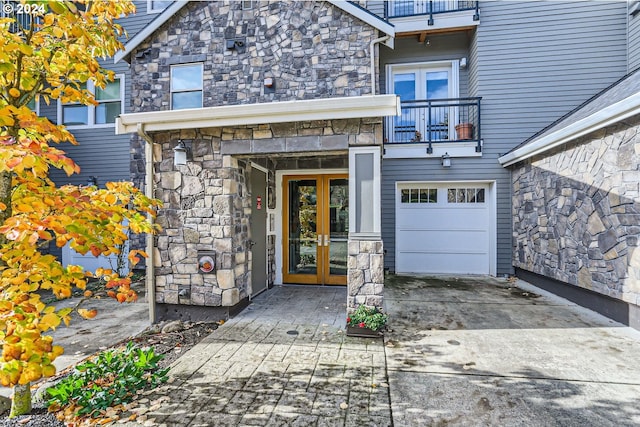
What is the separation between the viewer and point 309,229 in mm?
6379

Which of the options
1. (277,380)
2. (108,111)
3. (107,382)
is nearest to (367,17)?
(277,380)

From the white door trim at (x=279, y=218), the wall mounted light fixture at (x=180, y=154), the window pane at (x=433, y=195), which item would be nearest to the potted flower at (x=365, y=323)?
the white door trim at (x=279, y=218)

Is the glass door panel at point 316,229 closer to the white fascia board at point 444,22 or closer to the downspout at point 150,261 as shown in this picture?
the downspout at point 150,261

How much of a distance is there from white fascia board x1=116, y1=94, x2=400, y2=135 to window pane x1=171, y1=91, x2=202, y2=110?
213 centimetres

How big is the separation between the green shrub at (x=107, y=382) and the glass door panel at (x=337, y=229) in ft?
12.3

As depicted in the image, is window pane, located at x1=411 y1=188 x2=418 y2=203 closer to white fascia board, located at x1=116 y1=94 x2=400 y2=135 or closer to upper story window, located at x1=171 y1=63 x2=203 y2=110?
white fascia board, located at x1=116 y1=94 x2=400 y2=135

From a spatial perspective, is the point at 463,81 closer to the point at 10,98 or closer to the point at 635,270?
the point at 635,270

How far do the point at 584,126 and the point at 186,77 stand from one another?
6.92 m

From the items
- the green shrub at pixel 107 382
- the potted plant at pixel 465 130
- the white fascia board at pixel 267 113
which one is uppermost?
the potted plant at pixel 465 130

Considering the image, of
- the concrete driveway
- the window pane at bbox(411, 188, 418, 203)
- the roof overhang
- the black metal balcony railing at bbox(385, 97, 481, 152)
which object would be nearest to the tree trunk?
the concrete driveway

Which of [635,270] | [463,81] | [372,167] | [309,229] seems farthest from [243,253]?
[463,81]

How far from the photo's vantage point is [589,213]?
4.71 m

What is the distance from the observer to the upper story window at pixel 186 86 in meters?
6.21

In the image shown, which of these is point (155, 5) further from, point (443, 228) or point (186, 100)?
point (443, 228)
